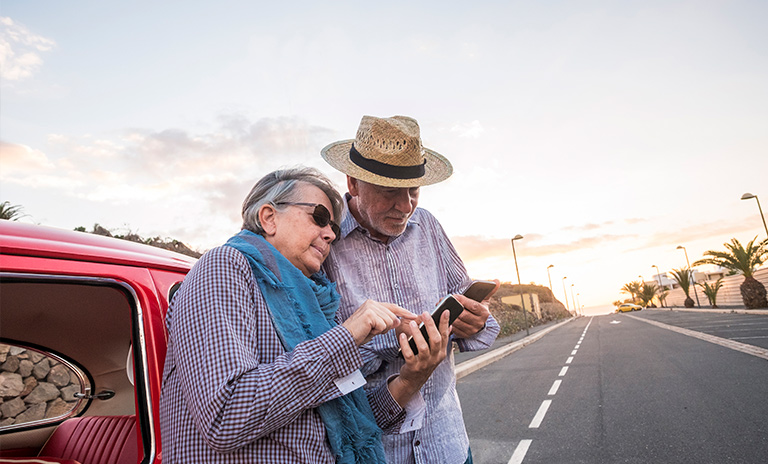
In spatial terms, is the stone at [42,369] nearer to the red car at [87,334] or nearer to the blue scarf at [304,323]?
the red car at [87,334]

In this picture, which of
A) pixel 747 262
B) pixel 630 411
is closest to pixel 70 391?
pixel 630 411

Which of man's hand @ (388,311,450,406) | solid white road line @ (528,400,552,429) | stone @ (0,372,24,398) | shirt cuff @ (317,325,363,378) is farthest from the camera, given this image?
solid white road line @ (528,400,552,429)

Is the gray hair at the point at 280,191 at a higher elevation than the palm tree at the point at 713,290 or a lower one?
higher

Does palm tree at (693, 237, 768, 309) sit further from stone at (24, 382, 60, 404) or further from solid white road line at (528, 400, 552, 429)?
stone at (24, 382, 60, 404)

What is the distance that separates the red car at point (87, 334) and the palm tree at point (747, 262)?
3130 centimetres

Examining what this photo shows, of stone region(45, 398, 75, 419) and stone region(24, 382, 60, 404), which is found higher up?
stone region(24, 382, 60, 404)

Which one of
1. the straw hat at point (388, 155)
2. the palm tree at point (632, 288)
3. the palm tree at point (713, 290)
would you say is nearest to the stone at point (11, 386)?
the straw hat at point (388, 155)

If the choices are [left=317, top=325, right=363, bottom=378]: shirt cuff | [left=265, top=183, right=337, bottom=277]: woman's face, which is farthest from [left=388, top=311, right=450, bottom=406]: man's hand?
[left=265, top=183, right=337, bottom=277]: woman's face

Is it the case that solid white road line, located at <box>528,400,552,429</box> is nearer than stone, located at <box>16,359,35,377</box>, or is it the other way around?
stone, located at <box>16,359,35,377</box>

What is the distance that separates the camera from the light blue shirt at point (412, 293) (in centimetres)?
174

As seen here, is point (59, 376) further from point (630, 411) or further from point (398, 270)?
point (630, 411)

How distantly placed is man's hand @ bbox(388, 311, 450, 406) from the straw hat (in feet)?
2.24

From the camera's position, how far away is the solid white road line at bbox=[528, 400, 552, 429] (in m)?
5.88

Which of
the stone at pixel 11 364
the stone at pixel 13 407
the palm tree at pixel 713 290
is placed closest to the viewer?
the stone at pixel 11 364
